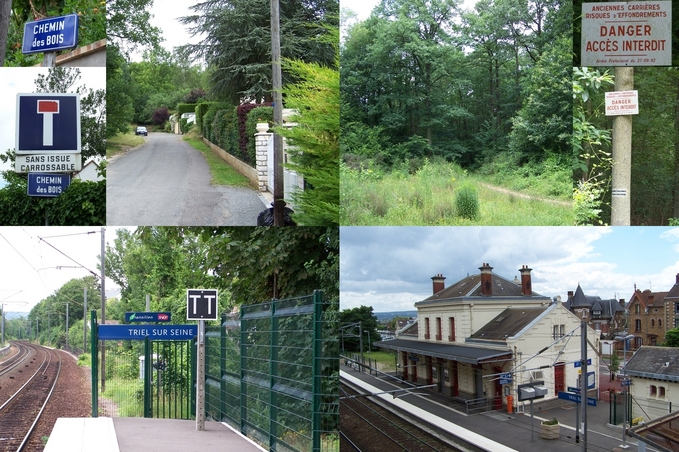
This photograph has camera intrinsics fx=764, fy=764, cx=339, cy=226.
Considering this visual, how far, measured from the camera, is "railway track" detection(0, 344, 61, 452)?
1109 cm

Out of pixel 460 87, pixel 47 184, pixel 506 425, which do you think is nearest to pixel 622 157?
pixel 460 87

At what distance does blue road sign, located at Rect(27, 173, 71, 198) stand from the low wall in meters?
1.77

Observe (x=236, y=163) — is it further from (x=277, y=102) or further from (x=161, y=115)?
(x=161, y=115)

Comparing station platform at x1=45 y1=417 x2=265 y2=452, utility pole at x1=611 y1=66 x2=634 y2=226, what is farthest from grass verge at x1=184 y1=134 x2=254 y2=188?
utility pole at x1=611 y1=66 x2=634 y2=226

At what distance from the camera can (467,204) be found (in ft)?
26.6

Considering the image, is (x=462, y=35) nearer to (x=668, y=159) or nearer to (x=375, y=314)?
→ (x=668, y=159)

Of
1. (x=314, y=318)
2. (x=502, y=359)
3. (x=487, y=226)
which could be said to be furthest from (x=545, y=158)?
(x=314, y=318)

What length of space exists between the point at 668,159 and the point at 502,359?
296 centimetres

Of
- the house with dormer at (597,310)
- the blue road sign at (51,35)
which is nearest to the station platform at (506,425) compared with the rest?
the house with dormer at (597,310)

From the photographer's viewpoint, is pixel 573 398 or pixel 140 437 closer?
pixel 573 398

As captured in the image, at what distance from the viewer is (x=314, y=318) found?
6215mm

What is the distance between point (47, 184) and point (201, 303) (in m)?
2.61

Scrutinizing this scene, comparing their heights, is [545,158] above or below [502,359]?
above

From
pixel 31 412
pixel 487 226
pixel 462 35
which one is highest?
pixel 462 35
